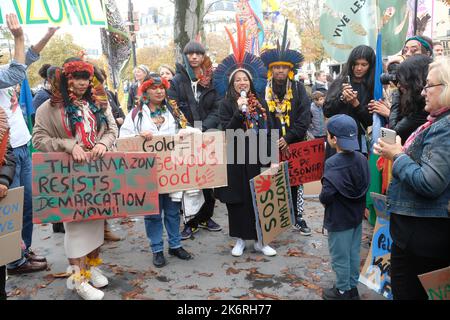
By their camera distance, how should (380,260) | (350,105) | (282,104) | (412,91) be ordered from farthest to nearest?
1. (282,104)
2. (350,105)
3. (380,260)
4. (412,91)

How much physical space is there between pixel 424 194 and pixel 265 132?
2484 millimetres

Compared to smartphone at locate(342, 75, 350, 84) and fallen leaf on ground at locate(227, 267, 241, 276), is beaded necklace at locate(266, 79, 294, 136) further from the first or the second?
fallen leaf on ground at locate(227, 267, 241, 276)

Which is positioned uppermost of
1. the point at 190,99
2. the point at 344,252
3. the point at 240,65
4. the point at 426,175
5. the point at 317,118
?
the point at 240,65

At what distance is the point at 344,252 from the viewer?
133 inches

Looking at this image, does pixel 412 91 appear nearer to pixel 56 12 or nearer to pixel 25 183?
pixel 56 12

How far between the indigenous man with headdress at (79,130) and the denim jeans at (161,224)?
2.21 feet

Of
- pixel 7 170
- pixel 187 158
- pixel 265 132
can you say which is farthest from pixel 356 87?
pixel 7 170

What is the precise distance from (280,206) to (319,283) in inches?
39.4

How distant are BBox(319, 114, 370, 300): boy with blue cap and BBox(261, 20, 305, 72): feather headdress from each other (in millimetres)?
1582

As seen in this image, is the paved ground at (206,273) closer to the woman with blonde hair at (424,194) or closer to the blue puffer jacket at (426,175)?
the woman with blonde hair at (424,194)

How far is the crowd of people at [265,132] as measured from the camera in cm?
228

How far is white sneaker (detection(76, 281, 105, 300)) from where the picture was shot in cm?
358
